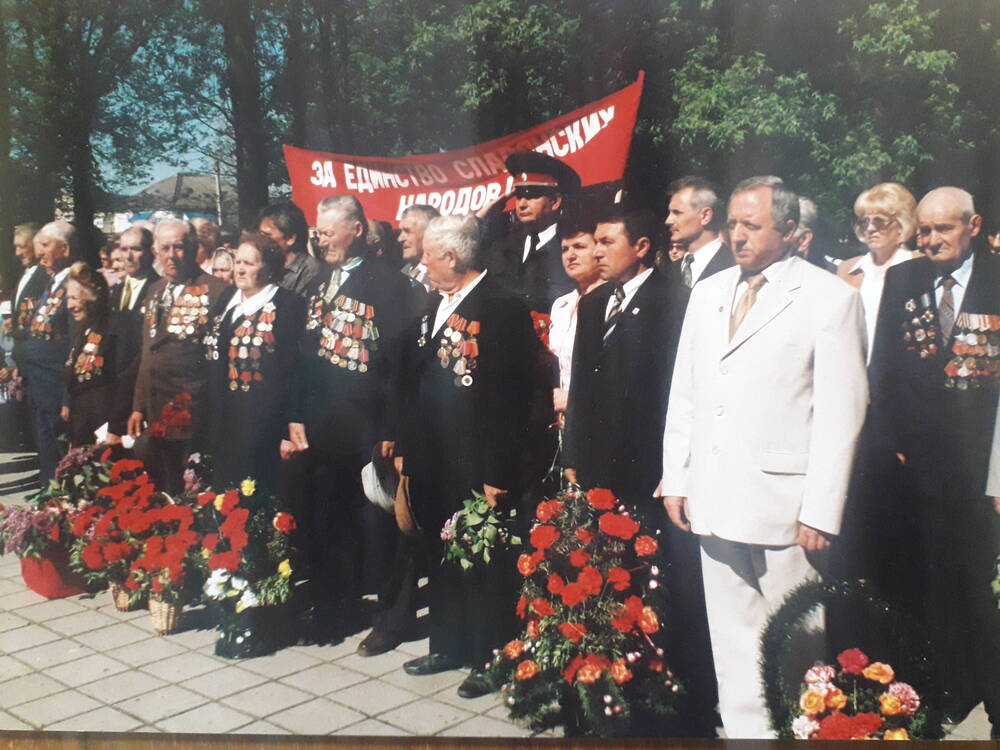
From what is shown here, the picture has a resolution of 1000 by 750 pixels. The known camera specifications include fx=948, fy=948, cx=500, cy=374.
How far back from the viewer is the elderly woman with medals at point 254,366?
3633 mm

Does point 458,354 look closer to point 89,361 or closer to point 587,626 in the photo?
point 587,626

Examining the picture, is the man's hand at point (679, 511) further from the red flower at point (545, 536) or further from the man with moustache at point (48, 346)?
the man with moustache at point (48, 346)

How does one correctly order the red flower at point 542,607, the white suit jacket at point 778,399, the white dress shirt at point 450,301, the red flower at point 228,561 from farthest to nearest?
the red flower at point 228,561
the white dress shirt at point 450,301
the red flower at point 542,607
the white suit jacket at point 778,399

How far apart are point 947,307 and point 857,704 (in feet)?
4.48

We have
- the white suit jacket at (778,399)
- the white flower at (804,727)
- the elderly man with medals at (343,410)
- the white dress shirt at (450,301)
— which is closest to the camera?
the white suit jacket at (778,399)

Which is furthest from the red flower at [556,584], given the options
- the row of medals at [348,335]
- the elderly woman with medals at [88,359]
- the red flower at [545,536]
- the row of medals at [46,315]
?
the row of medals at [46,315]

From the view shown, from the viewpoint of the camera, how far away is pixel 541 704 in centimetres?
333

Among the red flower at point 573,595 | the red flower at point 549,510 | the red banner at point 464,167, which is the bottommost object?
the red flower at point 573,595

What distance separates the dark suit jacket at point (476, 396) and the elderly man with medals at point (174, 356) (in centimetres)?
85

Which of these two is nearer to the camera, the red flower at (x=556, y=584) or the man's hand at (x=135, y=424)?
the red flower at (x=556, y=584)

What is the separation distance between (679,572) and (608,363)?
770mm

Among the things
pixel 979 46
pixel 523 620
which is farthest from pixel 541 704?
pixel 979 46

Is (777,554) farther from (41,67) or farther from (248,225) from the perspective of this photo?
(41,67)

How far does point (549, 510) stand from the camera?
3352mm
